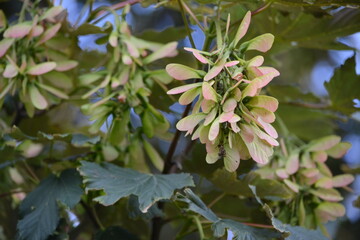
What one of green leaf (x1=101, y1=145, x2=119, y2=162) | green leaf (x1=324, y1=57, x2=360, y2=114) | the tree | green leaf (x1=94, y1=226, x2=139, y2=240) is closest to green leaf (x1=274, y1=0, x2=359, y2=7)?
the tree

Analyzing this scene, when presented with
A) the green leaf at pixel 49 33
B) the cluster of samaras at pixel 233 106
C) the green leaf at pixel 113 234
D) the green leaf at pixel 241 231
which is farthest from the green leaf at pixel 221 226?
the green leaf at pixel 49 33

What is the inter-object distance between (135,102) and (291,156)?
0.29 meters

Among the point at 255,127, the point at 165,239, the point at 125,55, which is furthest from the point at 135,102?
the point at 165,239

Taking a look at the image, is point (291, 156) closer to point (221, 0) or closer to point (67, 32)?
point (221, 0)

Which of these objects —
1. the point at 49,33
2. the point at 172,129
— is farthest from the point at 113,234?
the point at 49,33

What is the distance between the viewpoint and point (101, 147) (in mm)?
895

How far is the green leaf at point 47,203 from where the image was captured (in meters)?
0.80

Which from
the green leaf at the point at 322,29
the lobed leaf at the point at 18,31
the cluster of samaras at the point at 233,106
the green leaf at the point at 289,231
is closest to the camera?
the cluster of samaras at the point at 233,106

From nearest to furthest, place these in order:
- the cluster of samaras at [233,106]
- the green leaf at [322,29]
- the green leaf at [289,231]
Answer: the cluster of samaras at [233,106] → the green leaf at [289,231] → the green leaf at [322,29]

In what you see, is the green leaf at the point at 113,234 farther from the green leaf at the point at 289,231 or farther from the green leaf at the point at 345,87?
the green leaf at the point at 345,87

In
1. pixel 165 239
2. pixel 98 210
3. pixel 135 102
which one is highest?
pixel 135 102

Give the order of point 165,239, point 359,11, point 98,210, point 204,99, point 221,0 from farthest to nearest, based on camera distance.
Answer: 1. point 165,239
2. point 98,210
3. point 359,11
4. point 221,0
5. point 204,99

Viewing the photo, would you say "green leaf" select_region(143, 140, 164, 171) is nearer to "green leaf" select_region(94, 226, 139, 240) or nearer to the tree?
the tree

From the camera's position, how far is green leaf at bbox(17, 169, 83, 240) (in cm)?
80
